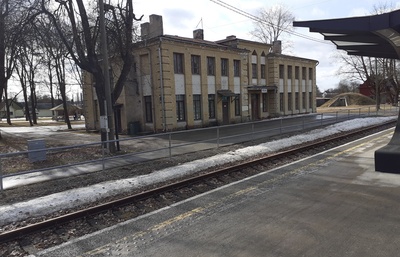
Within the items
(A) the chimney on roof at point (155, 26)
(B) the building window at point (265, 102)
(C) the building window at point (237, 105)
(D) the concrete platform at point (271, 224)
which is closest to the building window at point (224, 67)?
(C) the building window at point (237, 105)

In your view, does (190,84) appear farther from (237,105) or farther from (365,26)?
(365,26)

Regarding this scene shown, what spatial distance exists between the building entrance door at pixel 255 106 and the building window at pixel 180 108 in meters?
10.8

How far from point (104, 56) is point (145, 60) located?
479 inches

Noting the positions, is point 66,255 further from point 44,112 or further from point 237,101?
point 44,112

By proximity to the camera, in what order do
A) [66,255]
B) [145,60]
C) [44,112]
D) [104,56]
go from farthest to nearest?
1. [44,112]
2. [145,60]
3. [104,56]
4. [66,255]

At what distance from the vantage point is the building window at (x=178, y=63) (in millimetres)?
25562

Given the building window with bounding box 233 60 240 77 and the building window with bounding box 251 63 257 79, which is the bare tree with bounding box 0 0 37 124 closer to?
the building window with bounding box 233 60 240 77

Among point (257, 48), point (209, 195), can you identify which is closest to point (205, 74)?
point (257, 48)

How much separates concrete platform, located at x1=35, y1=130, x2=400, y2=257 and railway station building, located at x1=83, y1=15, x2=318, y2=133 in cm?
1491

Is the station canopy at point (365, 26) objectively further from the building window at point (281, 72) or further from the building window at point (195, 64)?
the building window at point (281, 72)

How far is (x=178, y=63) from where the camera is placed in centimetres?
2583

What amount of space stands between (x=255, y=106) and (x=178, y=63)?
12.4 meters

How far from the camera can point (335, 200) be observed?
6988mm

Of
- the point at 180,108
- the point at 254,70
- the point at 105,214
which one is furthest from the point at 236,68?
the point at 105,214
